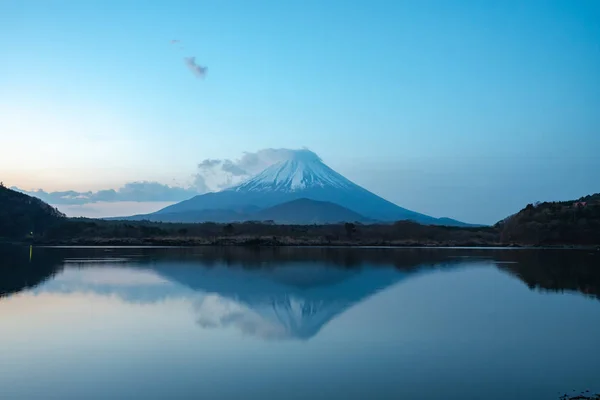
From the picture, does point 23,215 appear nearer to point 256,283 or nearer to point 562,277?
point 256,283

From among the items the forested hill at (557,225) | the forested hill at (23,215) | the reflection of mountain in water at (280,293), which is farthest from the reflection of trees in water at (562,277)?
the forested hill at (23,215)

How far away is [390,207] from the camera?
166000 mm

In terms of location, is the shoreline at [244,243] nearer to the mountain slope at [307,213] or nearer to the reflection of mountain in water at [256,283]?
the reflection of mountain in water at [256,283]

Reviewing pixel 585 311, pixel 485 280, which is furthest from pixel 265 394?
pixel 485 280

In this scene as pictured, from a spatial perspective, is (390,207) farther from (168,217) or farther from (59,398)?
(59,398)

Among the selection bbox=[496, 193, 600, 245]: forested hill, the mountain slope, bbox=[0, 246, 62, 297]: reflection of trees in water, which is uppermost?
the mountain slope

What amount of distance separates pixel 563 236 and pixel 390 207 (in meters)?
113

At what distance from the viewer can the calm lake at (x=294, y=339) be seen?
679cm

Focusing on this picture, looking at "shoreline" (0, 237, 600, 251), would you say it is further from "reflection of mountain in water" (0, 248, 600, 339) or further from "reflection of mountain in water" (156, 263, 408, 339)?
"reflection of mountain in water" (156, 263, 408, 339)

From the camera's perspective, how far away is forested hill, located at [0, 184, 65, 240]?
56906 millimetres

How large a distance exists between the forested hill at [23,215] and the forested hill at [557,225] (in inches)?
1802

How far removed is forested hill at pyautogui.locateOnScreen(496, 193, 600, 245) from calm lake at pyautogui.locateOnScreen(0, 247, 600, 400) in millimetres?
37315

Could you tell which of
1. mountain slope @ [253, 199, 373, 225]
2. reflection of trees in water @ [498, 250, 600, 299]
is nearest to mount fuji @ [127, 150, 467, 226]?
mountain slope @ [253, 199, 373, 225]

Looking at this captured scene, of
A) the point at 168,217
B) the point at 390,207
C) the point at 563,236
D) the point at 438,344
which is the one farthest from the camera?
the point at 390,207
